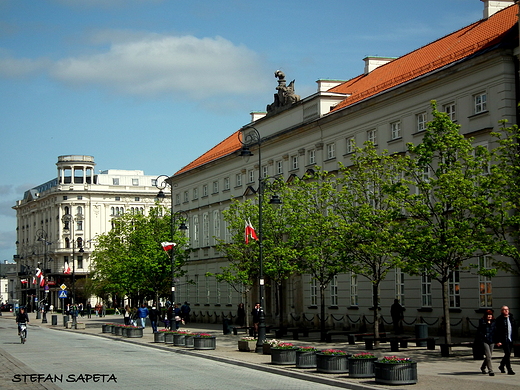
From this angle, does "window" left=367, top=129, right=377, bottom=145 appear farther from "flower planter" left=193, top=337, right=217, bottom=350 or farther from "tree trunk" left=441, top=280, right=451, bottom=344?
"tree trunk" left=441, top=280, right=451, bottom=344

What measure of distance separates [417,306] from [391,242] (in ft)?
38.8

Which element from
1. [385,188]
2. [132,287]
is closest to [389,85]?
[385,188]

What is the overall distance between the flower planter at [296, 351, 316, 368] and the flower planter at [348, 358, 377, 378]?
3289 mm

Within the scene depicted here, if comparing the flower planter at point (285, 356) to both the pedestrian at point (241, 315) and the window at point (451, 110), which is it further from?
the pedestrian at point (241, 315)

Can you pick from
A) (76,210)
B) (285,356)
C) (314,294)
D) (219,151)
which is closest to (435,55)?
(314,294)

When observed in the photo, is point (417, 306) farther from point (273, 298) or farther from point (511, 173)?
point (273, 298)

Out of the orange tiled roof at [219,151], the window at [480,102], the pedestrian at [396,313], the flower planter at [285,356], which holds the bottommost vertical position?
the flower planter at [285,356]

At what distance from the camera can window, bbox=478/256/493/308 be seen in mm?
35812

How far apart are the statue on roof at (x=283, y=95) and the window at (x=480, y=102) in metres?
19.8

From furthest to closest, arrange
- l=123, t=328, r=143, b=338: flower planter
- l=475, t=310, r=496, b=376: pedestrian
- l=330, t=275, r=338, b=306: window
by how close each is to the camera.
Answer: l=330, t=275, r=338, b=306: window < l=123, t=328, r=143, b=338: flower planter < l=475, t=310, r=496, b=376: pedestrian

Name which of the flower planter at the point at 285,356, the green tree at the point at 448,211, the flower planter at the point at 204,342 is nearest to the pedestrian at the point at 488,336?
the green tree at the point at 448,211

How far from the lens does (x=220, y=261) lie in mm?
67000

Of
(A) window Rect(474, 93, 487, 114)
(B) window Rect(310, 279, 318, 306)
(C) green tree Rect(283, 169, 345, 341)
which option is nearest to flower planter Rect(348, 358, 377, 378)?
(C) green tree Rect(283, 169, 345, 341)

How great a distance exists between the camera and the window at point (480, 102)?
120 feet
